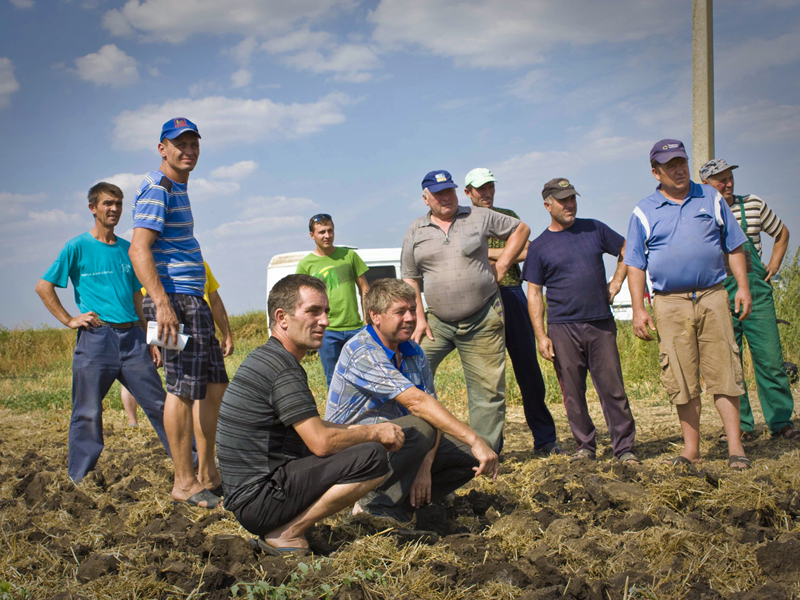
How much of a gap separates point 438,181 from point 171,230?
2.05 metres

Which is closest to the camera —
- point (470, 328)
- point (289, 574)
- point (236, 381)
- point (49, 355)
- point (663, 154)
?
point (289, 574)

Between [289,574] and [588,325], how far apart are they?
297 centimetres

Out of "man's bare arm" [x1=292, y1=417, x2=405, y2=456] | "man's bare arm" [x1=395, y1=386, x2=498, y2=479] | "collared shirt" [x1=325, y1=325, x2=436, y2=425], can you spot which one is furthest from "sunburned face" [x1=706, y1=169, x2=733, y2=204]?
"man's bare arm" [x1=292, y1=417, x2=405, y2=456]

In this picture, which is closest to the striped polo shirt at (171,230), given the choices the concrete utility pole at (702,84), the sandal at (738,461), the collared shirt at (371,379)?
the collared shirt at (371,379)

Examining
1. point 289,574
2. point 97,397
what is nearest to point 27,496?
point 97,397

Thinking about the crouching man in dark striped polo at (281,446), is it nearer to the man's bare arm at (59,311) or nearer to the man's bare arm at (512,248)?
the man's bare arm at (59,311)

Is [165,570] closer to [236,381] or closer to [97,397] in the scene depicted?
[236,381]

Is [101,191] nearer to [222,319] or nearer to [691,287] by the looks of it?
[222,319]

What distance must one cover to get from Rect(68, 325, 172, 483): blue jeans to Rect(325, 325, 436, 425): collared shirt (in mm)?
1794

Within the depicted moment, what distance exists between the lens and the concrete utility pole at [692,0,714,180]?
24.1ft

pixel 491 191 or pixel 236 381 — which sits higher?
pixel 491 191

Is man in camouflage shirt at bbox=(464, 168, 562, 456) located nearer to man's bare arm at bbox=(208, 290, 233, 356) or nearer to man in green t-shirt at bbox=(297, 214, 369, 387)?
man in green t-shirt at bbox=(297, 214, 369, 387)

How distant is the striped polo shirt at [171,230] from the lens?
4.12 m

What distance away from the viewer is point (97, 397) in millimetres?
4801
